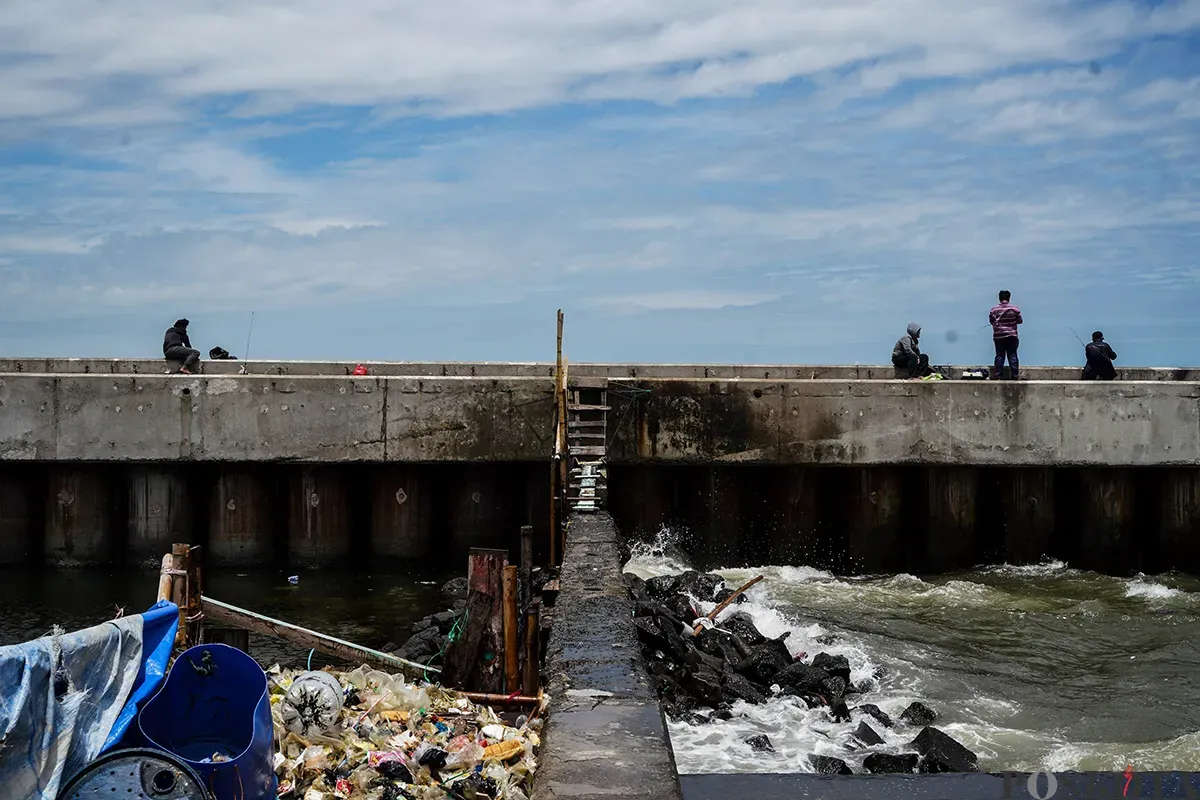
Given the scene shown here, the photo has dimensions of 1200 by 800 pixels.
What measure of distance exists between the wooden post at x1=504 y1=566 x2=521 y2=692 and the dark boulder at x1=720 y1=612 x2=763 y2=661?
116 inches

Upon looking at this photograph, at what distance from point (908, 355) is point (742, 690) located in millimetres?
8628

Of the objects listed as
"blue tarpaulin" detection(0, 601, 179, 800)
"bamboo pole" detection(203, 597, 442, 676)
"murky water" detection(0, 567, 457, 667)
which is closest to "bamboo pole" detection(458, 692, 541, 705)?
"bamboo pole" detection(203, 597, 442, 676)

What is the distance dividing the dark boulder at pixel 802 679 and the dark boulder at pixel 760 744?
1.23 metres

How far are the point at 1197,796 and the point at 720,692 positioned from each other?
3808 mm

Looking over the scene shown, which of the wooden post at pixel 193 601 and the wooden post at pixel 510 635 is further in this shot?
the wooden post at pixel 510 635

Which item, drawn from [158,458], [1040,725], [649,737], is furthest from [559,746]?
[158,458]

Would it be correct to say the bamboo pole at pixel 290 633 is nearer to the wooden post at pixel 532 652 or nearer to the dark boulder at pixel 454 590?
the wooden post at pixel 532 652

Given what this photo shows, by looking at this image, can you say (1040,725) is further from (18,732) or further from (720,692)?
(18,732)

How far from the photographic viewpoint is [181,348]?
1603 centimetres

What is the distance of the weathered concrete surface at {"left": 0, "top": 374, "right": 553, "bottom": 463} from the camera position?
12.5 meters

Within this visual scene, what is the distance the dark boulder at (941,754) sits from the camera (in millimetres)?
6906

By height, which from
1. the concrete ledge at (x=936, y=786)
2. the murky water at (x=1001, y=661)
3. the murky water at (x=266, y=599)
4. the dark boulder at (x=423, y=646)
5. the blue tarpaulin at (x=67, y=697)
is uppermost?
the blue tarpaulin at (x=67, y=697)

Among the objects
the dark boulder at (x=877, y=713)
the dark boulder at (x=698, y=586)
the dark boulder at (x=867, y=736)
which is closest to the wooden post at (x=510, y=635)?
the dark boulder at (x=867, y=736)

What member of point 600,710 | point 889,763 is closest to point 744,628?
point 889,763
